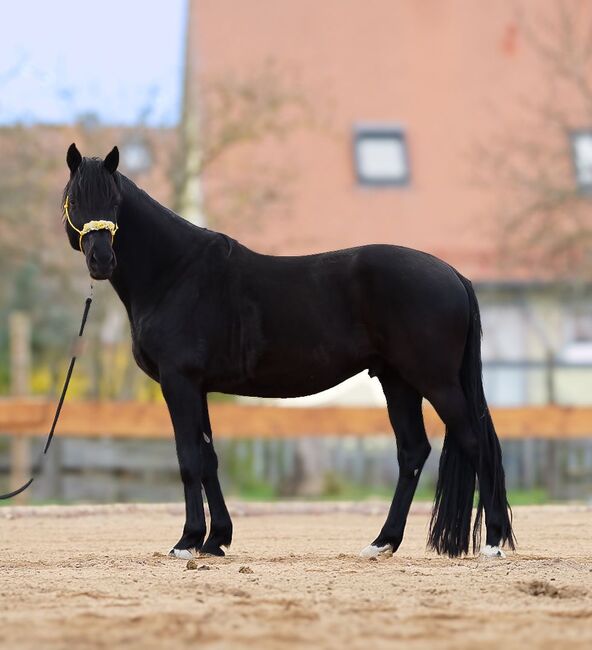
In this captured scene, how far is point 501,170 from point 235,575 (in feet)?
48.0

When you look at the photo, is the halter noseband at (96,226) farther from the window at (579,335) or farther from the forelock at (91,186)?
the window at (579,335)

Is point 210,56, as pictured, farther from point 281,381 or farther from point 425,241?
point 281,381

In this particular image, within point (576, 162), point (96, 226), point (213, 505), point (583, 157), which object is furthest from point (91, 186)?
point (583, 157)

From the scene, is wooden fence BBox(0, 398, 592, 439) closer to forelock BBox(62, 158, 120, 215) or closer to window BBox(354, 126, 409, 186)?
forelock BBox(62, 158, 120, 215)

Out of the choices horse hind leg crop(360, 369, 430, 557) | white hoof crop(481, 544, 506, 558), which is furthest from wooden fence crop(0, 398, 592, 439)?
white hoof crop(481, 544, 506, 558)

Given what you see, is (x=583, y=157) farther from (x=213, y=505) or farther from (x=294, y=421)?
(x=213, y=505)

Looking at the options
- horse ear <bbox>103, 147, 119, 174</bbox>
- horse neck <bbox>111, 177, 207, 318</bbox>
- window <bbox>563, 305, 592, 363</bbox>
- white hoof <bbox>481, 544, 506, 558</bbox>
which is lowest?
white hoof <bbox>481, 544, 506, 558</bbox>

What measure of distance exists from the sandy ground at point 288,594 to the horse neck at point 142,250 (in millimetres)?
1521

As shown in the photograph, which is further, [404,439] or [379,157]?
[379,157]

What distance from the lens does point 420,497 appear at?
15.5 metres

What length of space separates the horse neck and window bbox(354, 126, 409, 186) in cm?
1758

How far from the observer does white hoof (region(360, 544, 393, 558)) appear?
7.73 metres

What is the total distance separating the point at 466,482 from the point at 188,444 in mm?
1567

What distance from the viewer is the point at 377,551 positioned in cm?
775
